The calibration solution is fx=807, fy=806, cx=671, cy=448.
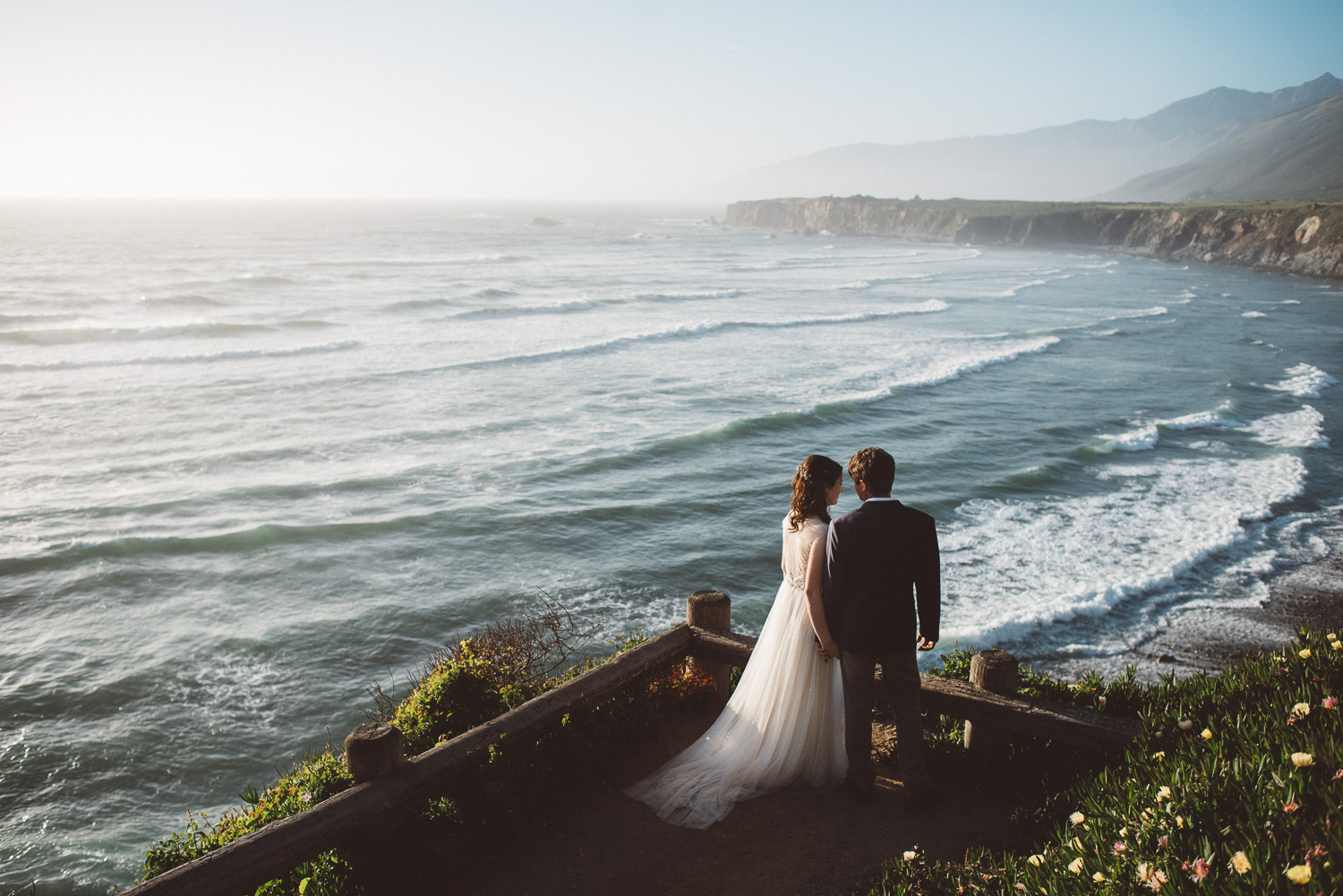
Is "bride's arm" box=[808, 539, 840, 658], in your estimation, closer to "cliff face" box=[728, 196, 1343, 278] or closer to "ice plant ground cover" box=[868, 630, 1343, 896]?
"ice plant ground cover" box=[868, 630, 1343, 896]

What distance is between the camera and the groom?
14.7 ft

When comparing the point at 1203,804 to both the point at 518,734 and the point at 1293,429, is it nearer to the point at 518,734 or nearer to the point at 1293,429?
the point at 518,734

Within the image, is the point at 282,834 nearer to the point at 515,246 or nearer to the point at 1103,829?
the point at 1103,829

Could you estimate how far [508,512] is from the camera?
15367 mm

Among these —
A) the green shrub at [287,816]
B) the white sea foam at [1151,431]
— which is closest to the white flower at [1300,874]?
the green shrub at [287,816]

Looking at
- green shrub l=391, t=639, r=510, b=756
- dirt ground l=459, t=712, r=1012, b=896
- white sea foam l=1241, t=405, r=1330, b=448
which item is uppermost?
green shrub l=391, t=639, r=510, b=756

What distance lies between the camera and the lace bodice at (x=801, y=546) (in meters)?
4.73

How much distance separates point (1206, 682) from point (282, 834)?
16.9 ft

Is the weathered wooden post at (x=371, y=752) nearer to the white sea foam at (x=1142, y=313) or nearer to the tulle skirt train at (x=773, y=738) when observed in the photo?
the tulle skirt train at (x=773, y=738)

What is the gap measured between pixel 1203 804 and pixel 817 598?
2046mm

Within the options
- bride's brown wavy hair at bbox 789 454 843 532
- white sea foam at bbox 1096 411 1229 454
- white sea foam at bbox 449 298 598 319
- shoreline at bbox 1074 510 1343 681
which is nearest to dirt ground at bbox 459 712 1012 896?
bride's brown wavy hair at bbox 789 454 843 532

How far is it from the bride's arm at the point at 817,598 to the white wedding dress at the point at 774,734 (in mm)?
133

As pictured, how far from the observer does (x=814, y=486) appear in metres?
4.77

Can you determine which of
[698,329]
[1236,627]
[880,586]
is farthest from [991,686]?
[698,329]
